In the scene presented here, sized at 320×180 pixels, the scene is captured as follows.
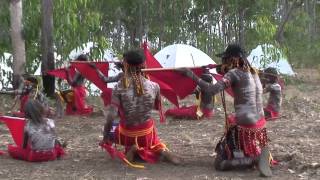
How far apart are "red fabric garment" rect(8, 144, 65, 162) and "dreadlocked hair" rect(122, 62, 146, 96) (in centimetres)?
130

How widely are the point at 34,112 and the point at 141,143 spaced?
4.42ft

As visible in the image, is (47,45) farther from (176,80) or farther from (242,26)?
(242,26)

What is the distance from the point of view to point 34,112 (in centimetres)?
750

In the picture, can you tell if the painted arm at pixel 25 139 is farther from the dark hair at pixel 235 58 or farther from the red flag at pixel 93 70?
the dark hair at pixel 235 58

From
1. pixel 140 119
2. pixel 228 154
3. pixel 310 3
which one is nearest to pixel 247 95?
pixel 228 154

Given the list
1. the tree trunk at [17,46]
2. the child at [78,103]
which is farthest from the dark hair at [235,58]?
the tree trunk at [17,46]

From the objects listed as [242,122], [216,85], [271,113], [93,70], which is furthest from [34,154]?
[271,113]

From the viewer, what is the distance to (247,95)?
276 inches

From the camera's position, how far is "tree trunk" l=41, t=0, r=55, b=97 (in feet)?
41.8

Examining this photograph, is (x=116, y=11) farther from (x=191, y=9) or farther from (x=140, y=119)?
(x=140, y=119)

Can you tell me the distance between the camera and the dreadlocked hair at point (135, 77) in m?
7.17

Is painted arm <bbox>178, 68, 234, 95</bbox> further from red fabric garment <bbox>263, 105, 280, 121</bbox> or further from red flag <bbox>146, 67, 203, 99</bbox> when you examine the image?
red fabric garment <bbox>263, 105, 280, 121</bbox>

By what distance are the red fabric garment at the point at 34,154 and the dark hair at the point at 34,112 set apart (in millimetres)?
353

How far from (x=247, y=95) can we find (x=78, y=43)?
6.95 metres
